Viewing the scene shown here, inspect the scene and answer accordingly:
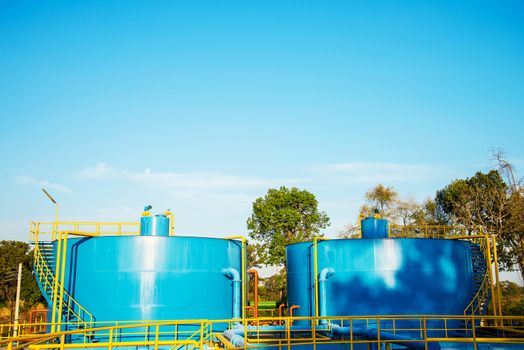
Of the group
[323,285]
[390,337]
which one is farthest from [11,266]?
[390,337]

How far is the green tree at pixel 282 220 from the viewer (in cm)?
5162

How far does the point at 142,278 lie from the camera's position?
21172 mm

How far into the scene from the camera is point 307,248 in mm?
25391

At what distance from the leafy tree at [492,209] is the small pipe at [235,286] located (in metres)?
31.8

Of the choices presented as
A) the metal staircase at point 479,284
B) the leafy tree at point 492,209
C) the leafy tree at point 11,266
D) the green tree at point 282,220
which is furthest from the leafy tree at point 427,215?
the leafy tree at point 11,266

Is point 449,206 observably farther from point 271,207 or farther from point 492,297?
point 492,297

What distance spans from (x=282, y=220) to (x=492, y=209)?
2167 cm

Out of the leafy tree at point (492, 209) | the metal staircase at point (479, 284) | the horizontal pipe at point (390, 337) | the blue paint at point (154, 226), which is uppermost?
the leafy tree at point (492, 209)

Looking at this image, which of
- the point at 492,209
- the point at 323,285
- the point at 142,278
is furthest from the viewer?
the point at 492,209

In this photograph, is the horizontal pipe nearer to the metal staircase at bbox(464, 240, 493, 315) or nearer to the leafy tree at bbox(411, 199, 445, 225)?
the metal staircase at bbox(464, 240, 493, 315)

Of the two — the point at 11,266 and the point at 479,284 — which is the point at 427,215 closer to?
the point at 479,284

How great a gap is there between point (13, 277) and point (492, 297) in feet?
195

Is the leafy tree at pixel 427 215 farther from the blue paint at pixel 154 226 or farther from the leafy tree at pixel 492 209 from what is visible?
the blue paint at pixel 154 226

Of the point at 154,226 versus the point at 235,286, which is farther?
the point at 154,226
